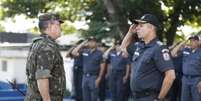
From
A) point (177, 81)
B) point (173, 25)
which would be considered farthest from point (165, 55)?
point (173, 25)

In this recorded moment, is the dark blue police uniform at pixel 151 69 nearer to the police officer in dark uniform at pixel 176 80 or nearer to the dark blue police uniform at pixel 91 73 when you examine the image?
the police officer in dark uniform at pixel 176 80

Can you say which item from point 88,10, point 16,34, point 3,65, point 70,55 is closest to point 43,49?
point 70,55

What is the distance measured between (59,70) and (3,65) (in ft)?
58.7

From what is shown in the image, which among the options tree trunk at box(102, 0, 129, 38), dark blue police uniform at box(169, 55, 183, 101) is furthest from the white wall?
dark blue police uniform at box(169, 55, 183, 101)

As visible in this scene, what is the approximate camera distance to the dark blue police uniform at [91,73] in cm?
1145

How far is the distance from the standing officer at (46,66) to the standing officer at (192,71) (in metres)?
4.38

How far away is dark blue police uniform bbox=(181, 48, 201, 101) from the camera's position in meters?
Result: 9.47

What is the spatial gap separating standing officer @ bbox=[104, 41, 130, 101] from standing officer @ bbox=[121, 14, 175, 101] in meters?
5.45

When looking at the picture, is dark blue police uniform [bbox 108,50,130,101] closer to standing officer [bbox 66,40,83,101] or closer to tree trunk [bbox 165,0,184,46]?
standing officer [bbox 66,40,83,101]

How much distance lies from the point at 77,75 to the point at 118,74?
165 centimetres

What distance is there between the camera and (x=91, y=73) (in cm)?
1149

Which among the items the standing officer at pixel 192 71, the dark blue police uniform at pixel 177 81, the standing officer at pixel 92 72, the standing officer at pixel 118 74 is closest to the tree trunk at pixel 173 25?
the standing officer at pixel 118 74

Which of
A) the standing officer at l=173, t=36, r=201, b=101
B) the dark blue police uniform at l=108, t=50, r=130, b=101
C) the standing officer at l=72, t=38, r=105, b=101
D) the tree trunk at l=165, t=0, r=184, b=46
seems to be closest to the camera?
the standing officer at l=173, t=36, r=201, b=101

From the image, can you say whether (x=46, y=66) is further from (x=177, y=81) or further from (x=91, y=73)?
(x=177, y=81)
